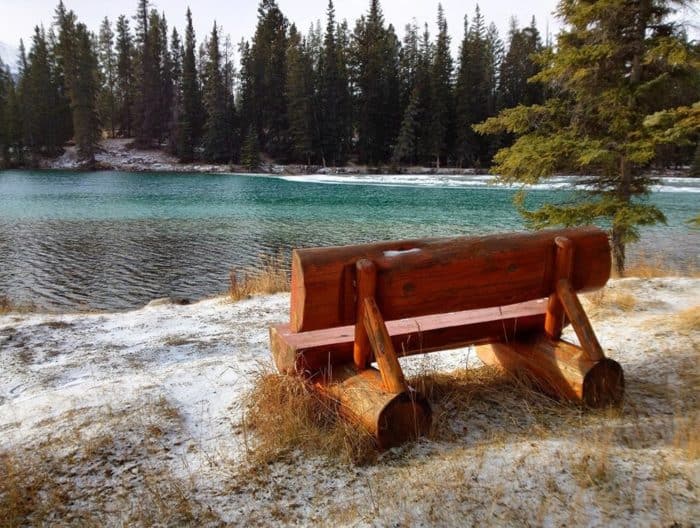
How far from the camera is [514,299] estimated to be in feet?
10.2

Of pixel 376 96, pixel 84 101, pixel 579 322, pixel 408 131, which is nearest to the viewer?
pixel 579 322

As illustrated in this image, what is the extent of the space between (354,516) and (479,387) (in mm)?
1653

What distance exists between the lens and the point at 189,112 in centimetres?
6003

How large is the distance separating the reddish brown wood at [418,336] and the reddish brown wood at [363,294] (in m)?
0.25

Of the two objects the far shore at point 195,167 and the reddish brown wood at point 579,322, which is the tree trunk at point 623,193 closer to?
the reddish brown wood at point 579,322

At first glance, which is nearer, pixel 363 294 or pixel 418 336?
pixel 363 294

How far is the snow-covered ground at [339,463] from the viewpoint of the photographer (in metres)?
2.11

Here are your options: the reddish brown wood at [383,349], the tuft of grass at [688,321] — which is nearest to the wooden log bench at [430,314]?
the reddish brown wood at [383,349]

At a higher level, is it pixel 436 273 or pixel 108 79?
pixel 108 79

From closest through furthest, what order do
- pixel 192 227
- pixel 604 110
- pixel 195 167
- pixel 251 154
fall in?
pixel 604 110, pixel 192 227, pixel 251 154, pixel 195 167

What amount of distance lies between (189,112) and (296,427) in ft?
208

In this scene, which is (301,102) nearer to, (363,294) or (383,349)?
(363,294)

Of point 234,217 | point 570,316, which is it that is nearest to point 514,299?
point 570,316

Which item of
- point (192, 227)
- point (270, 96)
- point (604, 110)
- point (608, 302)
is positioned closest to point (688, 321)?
point (608, 302)
